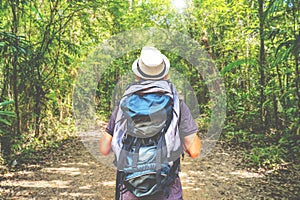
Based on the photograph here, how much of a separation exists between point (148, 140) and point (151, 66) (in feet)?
1.29

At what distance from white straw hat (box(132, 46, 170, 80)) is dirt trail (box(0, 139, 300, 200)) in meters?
3.36

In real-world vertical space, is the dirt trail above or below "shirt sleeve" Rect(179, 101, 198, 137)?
below

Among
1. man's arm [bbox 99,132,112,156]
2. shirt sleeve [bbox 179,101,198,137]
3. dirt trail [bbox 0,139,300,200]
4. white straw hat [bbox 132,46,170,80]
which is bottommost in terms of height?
dirt trail [bbox 0,139,300,200]

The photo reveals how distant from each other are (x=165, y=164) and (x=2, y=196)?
3971mm

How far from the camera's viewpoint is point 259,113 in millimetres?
8023

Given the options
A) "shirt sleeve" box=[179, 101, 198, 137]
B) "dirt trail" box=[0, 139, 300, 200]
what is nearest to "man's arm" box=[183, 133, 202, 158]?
"shirt sleeve" box=[179, 101, 198, 137]

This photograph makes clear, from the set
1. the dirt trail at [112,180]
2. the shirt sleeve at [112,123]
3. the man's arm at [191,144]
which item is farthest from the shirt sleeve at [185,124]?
the dirt trail at [112,180]

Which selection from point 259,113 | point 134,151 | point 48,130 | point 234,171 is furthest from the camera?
point 48,130

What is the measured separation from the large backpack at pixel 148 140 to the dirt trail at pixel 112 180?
127 inches

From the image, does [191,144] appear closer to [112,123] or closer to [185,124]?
[185,124]

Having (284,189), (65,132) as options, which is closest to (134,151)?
(284,189)

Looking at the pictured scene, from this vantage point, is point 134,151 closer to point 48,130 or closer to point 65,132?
point 48,130

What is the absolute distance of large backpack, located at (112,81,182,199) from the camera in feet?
5.30

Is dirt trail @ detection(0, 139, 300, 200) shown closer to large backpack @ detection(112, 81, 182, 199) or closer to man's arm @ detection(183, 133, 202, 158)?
man's arm @ detection(183, 133, 202, 158)
